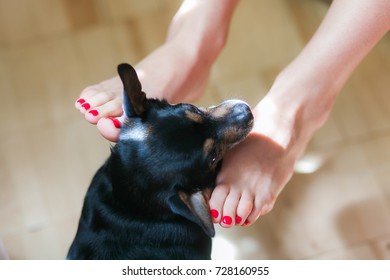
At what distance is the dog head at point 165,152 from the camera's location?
104 centimetres

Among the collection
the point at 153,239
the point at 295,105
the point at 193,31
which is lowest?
the point at 153,239

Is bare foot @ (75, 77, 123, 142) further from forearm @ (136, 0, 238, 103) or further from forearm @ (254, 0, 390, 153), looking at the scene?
forearm @ (254, 0, 390, 153)

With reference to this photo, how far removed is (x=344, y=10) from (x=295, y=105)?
259mm

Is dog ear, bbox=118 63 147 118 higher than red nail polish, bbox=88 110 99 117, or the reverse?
dog ear, bbox=118 63 147 118

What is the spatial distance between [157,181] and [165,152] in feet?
0.21

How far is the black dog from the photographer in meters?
1.04

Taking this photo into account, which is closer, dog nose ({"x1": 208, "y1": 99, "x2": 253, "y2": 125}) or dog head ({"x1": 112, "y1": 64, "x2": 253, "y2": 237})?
dog head ({"x1": 112, "y1": 64, "x2": 253, "y2": 237})

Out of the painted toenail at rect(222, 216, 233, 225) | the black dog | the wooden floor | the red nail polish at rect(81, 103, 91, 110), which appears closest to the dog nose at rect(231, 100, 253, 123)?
the black dog

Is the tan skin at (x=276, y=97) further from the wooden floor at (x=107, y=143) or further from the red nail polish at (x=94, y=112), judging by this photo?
the wooden floor at (x=107, y=143)

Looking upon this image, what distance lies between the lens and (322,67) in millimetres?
1337

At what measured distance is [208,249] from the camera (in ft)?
4.03
